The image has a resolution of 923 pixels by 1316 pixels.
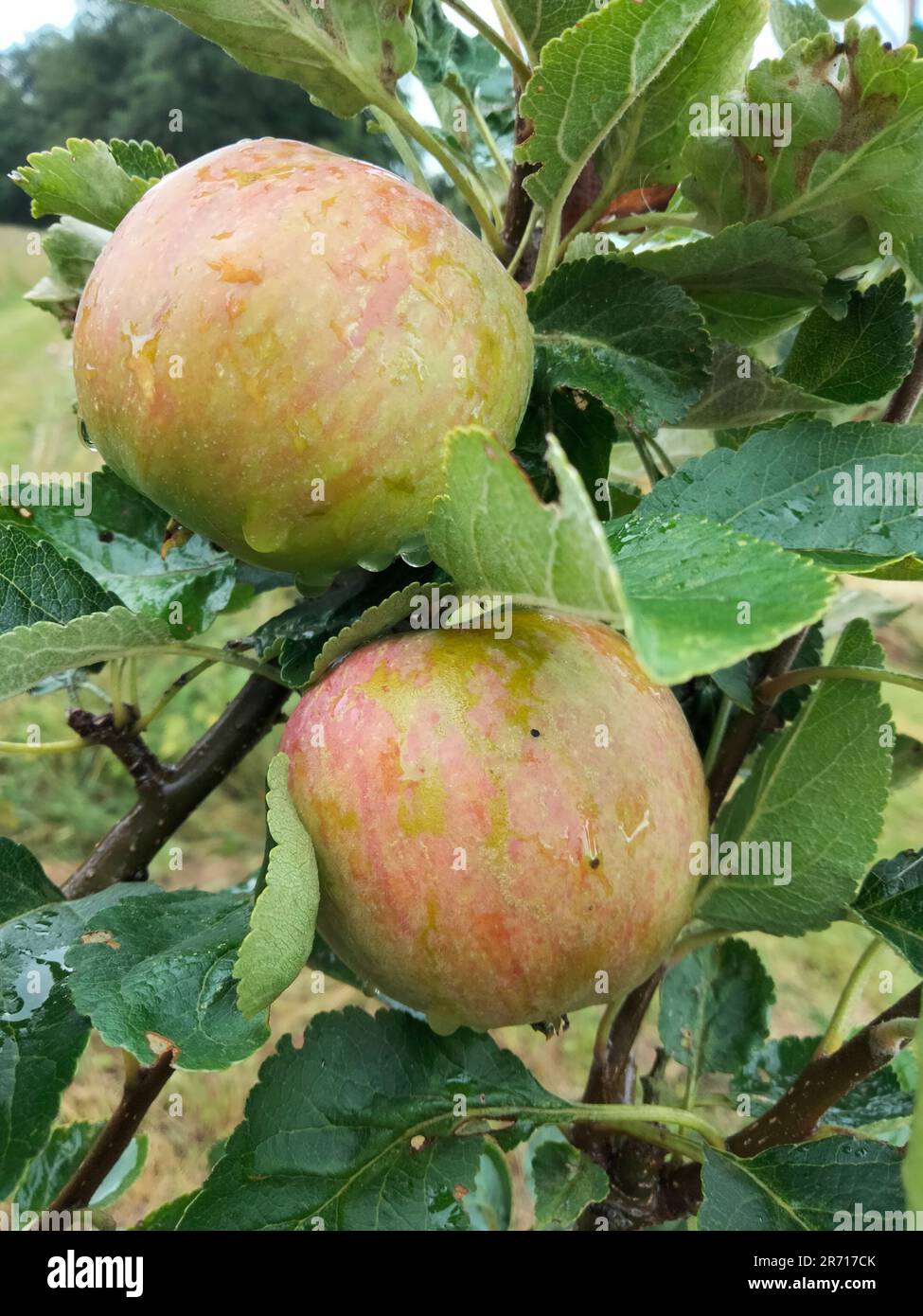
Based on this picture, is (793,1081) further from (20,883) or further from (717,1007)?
(20,883)

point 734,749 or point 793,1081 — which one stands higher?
point 734,749

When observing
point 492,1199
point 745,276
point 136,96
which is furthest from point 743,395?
point 136,96

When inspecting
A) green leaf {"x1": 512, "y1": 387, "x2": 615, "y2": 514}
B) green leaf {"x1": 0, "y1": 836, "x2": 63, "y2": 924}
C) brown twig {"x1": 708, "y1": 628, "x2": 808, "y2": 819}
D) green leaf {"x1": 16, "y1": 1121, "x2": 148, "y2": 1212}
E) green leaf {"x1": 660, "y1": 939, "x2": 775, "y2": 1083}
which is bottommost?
green leaf {"x1": 16, "y1": 1121, "x2": 148, "y2": 1212}

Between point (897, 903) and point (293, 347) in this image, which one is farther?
point (897, 903)

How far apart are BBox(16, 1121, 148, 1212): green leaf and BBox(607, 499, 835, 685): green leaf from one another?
56cm

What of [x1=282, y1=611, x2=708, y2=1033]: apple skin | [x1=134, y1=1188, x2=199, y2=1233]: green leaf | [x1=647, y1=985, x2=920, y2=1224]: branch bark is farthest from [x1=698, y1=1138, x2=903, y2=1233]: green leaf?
[x1=134, y1=1188, x2=199, y2=1233]: green leaf

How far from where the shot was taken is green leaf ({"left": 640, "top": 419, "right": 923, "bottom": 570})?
378 millimetres

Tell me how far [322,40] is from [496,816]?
0.31 metres

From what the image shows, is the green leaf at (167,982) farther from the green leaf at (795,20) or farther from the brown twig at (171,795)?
the green leaf at (795,20)

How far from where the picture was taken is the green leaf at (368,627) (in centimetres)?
39

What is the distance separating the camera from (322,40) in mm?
405

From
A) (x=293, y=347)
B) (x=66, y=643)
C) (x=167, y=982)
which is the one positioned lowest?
(x=167, y=982)

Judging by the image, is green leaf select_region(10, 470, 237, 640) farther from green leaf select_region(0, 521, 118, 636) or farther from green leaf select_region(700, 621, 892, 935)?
green leaf select_region(700, 621, 892, 935)

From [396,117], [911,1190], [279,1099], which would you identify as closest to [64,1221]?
[279,1099]
